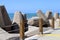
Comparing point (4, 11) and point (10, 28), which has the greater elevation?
point (4, 11)

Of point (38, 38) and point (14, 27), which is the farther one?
point (14, 27)

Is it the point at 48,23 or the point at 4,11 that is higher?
the point at 4,11

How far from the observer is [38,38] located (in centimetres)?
1421

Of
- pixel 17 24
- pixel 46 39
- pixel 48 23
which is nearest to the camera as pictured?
pixel 46 39

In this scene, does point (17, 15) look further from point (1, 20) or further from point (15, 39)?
point (15, 39)

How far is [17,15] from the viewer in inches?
917

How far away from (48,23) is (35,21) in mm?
1493

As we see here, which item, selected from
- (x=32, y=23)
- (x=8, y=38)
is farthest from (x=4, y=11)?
(x=8, y=38)

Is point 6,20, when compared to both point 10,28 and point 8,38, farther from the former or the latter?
point 8,38

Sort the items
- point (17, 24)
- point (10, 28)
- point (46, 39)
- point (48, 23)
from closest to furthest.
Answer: point (46, 39), point (10, 28), point (17, 24), point (48, 23)

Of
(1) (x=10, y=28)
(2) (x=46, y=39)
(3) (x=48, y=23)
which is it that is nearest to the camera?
(2) (x=46, y=39)

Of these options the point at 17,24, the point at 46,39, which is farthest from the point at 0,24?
the point at 46,39

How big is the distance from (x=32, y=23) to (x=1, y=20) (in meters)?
6.11

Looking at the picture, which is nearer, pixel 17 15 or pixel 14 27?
pixel 14 27
